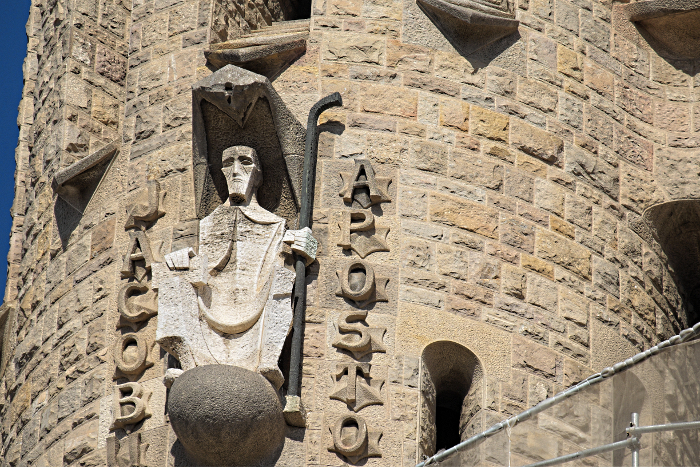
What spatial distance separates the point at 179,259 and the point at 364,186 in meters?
1.50

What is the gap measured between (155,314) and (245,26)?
3.10 m

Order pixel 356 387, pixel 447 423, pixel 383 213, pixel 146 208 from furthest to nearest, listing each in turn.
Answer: pixel 447 423, pixel 146 208, pixel 383 213, pixel 356 387

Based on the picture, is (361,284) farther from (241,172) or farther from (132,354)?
(132,354)

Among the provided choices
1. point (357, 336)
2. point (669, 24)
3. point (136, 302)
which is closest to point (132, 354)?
point (136, 302)

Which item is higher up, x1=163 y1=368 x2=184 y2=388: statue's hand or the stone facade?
the stone facade

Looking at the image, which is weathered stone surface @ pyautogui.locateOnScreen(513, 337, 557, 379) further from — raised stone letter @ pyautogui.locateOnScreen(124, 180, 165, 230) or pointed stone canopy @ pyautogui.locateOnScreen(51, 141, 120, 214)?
pointed stone canopy @ pyautogui.locateOnScreen(51, 141, 120, 214)

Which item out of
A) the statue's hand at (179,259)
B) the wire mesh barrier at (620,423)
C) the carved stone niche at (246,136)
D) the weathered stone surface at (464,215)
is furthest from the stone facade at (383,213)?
the wire mesh barrier at (620,423)

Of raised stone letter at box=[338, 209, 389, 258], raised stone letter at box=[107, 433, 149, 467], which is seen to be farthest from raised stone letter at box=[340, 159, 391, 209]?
raised stone letter at box=[107, 433, 149, 467]

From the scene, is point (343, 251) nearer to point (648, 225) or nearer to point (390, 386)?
point (390, 386)

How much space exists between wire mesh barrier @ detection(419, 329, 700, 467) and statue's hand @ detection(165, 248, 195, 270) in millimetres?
3278

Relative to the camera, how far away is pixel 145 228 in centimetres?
1231

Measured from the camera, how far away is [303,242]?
37.8ft

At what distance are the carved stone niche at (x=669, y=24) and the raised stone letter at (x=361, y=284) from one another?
3.88 m

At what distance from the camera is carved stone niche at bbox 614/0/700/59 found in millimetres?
14000
